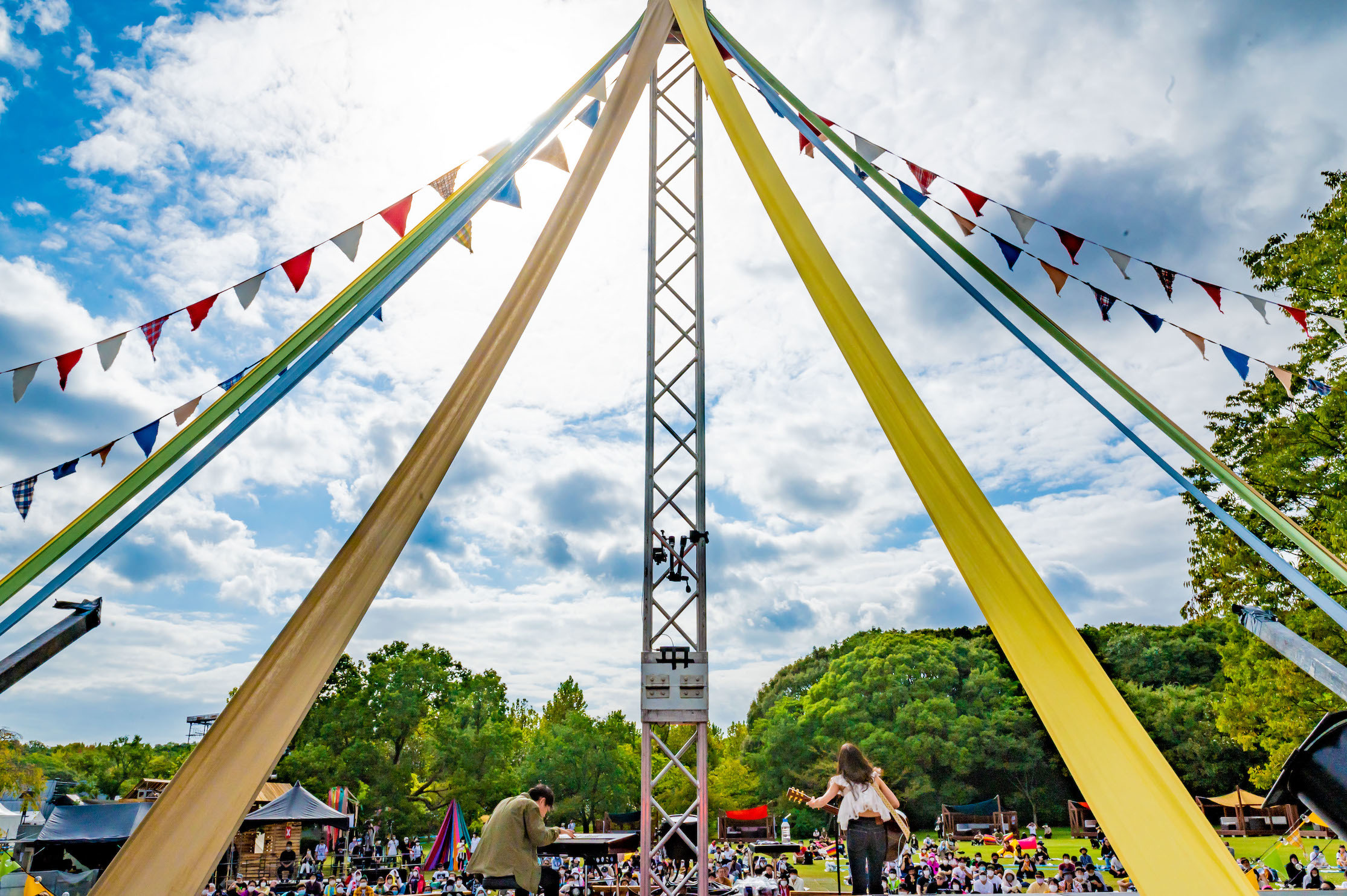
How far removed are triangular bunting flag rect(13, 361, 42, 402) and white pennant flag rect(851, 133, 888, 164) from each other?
4.57 metres

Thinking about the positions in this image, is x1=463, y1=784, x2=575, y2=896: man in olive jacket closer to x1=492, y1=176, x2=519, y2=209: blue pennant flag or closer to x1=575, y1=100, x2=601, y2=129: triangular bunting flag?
x1=492, y1=176, x2=519, y2=209: blue pennant flag

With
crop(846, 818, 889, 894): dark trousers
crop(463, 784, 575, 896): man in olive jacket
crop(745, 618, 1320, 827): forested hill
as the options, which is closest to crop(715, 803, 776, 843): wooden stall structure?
crop(745, 618, 1320, 827): forested hill

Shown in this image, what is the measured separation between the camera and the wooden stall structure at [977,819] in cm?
3008

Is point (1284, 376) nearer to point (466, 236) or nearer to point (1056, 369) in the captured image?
point (1056, 369)

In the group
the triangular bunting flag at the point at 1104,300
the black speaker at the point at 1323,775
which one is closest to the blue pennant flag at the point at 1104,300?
the triangular bunting flag at the point at 1104,300

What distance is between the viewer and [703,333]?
5.69m

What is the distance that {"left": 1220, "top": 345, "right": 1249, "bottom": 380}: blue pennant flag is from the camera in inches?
179

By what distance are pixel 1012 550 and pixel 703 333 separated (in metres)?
3.73

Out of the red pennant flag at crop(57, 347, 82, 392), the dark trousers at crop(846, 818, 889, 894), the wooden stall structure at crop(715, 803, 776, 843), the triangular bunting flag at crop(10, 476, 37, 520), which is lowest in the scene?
the wooden stall structure at crop(715, 803, 776, 843)

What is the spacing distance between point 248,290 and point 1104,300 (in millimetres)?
4813

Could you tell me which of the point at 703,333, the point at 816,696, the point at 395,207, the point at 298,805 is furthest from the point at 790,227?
the point at 816,696

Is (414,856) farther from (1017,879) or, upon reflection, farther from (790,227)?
(790,227)

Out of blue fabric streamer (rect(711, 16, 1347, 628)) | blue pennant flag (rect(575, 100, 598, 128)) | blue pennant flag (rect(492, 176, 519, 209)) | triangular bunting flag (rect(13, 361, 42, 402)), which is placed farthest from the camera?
blue pennant flag (rect(575, 100, 598, 128))

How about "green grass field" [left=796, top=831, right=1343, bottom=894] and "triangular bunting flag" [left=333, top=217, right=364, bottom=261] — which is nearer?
"triangular bunting flag" [left=333, top=217, right=364, bottom=261]
